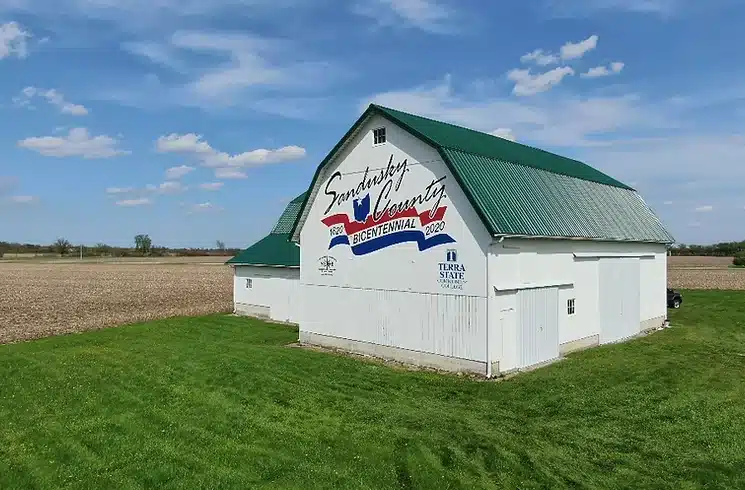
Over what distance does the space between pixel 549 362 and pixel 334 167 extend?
10.5 metres

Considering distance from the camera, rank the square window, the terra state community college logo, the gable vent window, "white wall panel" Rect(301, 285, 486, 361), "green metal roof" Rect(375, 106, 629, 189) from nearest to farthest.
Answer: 1. "white wall panel" Rect(301, 285, 486, 361)
2. the terra state community college logo
3. "green metal roof" Rect(375, 106, 629, 189)
4. the gable vent window
5. the square window

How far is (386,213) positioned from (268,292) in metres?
12.2

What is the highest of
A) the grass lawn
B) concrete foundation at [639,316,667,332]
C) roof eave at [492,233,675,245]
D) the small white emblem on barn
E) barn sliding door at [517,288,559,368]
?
roof eave at [492,233,675,245]

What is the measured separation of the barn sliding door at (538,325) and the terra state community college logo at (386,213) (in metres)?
3.09

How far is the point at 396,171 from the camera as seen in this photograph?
1916 cm

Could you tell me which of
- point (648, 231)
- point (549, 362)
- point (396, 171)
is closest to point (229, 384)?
point (396, 171)

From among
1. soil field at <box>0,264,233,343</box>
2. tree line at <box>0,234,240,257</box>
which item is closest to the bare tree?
tree line at <box>0,234,240,257</box>

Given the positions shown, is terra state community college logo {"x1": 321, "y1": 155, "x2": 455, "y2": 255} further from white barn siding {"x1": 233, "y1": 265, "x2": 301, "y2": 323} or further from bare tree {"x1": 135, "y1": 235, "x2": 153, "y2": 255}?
bare tree {"x1": 135, "y1": 235, "x2": 153, "y2": 255}

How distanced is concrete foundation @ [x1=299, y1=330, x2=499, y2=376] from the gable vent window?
7121 millimetres

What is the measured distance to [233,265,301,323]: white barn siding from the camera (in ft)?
92.9

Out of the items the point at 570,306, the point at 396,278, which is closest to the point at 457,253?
the point at 396,278

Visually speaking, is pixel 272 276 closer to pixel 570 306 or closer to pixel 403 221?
pixel 403 221

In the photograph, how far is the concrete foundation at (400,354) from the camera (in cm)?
1666

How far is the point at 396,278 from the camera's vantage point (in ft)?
62.8
